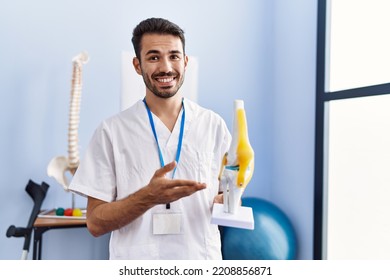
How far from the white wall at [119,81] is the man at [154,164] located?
3.48 ft

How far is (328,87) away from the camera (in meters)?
1.82

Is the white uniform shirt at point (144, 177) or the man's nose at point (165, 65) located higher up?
the man's nose at point (165, 65)

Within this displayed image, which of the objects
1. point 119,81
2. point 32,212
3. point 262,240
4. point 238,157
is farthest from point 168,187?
point 119,81

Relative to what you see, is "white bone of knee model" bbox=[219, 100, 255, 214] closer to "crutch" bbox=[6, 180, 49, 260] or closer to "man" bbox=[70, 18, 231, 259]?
"man" bbox=[70, 18, 231, 259]

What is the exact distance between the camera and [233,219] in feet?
2.90

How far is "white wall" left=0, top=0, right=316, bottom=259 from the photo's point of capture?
1.95m

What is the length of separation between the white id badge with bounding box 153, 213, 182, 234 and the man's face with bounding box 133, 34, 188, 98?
13.3 inches

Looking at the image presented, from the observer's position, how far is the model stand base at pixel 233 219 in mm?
875

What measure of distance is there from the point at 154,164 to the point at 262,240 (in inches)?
36.4

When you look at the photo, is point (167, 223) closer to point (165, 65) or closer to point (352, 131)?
point (165, 65)

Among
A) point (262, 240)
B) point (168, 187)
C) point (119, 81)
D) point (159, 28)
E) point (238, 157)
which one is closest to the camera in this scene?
point (168, 187)

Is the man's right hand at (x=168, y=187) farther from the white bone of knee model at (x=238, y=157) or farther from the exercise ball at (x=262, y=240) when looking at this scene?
the exercise ball at (x=262, y=240)

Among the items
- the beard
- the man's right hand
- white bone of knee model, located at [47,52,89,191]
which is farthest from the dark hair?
white bone of knee model, located at [47,52,89,191]

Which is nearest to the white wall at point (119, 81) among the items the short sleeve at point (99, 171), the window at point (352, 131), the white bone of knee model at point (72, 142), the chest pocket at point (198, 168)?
the window at point (352, 131)
